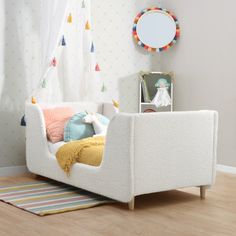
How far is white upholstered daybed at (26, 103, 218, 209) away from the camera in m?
3.53

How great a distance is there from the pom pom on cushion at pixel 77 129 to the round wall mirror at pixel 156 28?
1.43m

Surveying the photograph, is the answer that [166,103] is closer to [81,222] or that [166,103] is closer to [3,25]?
[3,25]

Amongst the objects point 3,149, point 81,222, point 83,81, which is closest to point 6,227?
point 81,222

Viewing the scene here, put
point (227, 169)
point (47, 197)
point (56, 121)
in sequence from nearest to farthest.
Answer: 1. point (47, 197)
2. point (56, 121)
3. point (227, 169)

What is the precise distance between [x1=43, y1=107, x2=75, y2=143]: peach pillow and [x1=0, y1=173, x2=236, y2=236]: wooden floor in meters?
0.90

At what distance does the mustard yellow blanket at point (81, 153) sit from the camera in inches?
152

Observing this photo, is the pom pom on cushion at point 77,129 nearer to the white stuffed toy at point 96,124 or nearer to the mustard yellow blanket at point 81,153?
the white stuffed toy at point 96,124

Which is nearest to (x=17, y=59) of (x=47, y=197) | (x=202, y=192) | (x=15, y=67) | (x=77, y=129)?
(x=15, y=67)

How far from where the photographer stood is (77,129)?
443cm

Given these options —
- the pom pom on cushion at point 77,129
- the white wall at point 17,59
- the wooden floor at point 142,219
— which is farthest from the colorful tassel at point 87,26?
the wooden floor at point 142,219

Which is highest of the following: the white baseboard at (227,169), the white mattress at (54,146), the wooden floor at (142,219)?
the white mattress at (54,146)

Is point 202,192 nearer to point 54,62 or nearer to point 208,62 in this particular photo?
point 208,62

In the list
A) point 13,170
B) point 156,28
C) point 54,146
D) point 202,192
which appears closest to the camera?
point 202,192

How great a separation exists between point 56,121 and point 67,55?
2.36ft
